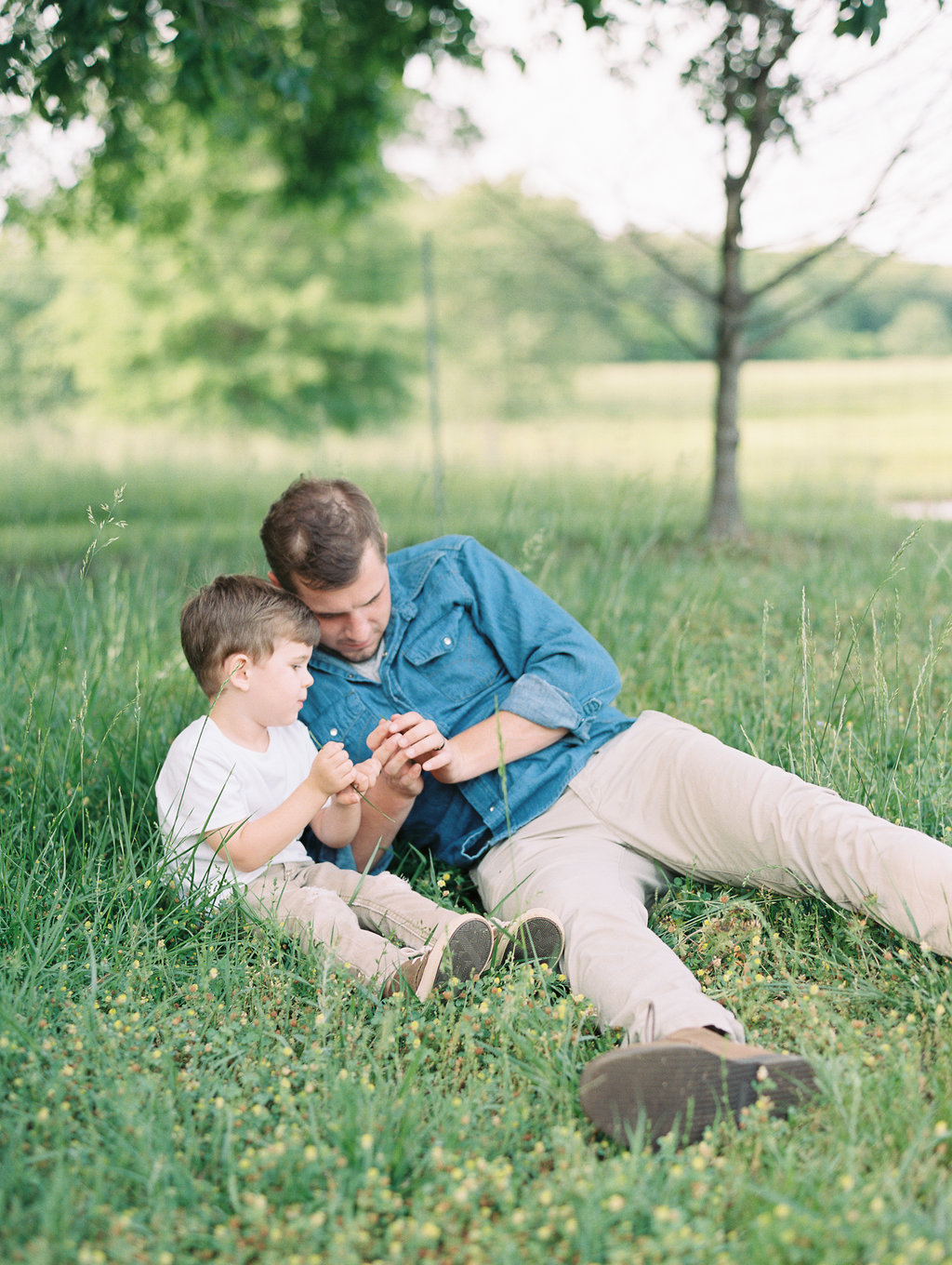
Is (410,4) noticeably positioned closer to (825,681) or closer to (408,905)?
(825,681)

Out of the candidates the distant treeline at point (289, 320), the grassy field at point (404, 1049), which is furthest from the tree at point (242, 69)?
the distant treeline at point (289, 320)

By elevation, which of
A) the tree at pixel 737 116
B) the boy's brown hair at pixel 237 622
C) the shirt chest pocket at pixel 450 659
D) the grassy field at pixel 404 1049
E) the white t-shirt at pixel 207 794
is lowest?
the grassy field at pixel 404 1049

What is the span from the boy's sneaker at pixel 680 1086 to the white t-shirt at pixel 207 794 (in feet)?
3.31

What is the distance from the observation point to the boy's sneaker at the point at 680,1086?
1.79 meters

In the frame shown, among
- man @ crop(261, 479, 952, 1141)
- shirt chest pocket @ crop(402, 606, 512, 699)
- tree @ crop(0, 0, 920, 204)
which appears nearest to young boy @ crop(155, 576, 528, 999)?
man @ crop(261, 479, 952, 1141)

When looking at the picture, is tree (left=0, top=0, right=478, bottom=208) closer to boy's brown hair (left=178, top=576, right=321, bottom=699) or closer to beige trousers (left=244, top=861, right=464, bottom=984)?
boy's brown hair (left=178, top=576, right=321, bottom=699)

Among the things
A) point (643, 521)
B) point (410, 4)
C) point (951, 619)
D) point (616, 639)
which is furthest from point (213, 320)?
point (951, 619)

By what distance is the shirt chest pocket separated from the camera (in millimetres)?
2832

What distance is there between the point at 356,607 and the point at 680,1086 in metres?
1.37

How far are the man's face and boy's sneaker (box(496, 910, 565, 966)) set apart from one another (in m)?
0.84

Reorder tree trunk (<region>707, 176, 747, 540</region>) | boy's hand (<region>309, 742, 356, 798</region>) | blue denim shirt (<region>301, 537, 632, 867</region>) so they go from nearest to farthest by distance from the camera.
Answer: boy's hand (<region>309, 742, 356, 798</region>)
blue denim shirt (<region>301, 537, 632, 867</region>)
tree trunk (<region>707, 176, 747, 540</region>)

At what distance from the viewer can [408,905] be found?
2.51 m

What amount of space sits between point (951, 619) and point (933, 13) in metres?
3.62

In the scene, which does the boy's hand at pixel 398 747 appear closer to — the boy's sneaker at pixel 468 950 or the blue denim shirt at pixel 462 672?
the blue denim shirt at pixel 462 672
